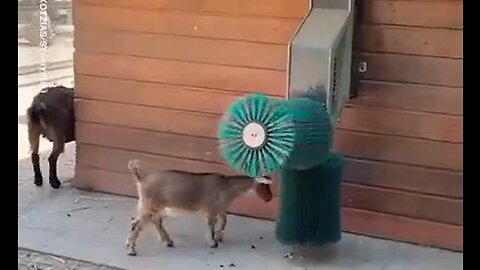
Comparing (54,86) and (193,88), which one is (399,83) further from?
(54,86)

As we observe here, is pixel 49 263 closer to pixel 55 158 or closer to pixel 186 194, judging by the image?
pixel 186 194

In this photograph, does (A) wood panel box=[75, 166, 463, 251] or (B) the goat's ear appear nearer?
(B) the goat's ear

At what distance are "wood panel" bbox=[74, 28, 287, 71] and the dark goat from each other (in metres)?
0.24

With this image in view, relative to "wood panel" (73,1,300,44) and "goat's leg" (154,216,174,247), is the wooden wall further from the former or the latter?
"goat's leg" (154,216,174,247)

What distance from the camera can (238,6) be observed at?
2.80 m

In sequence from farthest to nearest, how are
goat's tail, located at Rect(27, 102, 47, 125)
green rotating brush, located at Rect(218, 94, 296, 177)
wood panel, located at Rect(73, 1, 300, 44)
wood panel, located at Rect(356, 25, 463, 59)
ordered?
goat's tail, located at Rect(27, 102, 47, 125)
wood panel, located at Rect(73, 1, 300, 44)
wood panel, located at Rect(356, 25, 463, 59)
green rotating brush, located at Rect(218, 94, 296, 177)

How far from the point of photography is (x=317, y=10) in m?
2.53

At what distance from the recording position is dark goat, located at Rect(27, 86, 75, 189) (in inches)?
127

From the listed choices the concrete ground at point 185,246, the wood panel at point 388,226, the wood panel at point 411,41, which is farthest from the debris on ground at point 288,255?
the wood panel at point 411,41

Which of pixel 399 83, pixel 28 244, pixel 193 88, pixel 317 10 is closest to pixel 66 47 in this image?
Answer: pixel 193 88

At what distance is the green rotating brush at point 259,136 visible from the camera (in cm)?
220

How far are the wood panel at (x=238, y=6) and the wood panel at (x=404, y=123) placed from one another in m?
0.38

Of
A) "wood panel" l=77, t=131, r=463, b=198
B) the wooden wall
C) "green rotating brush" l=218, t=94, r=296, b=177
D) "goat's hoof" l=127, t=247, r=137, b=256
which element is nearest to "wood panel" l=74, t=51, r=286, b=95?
the wooden wall

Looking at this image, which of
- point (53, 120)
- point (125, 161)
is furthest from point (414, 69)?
point (53, 120)
